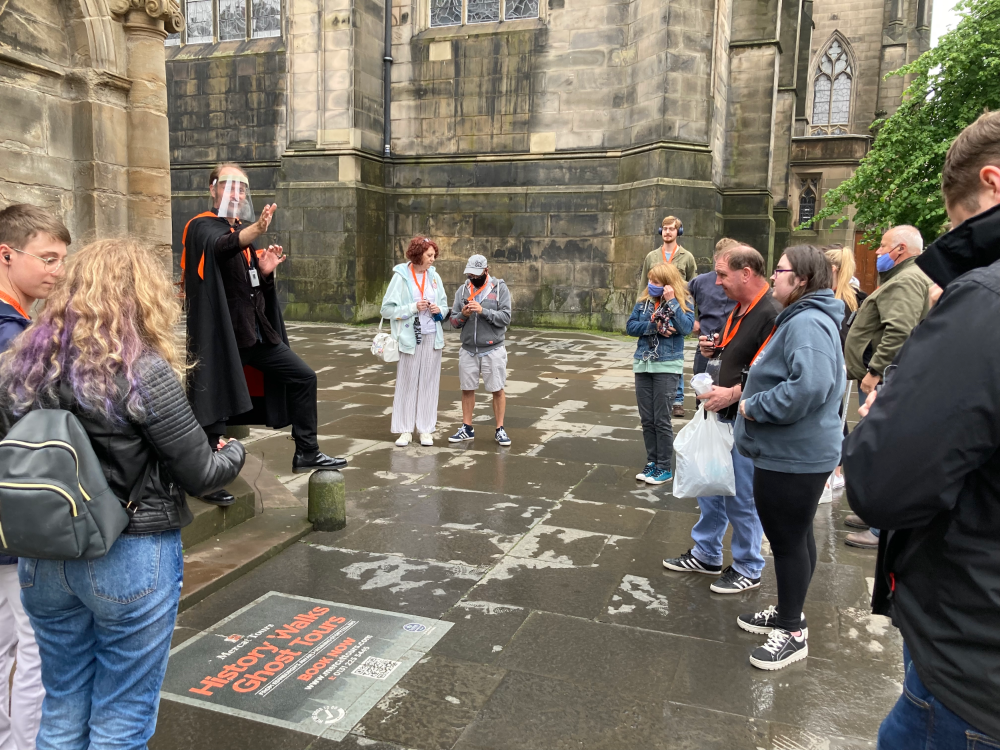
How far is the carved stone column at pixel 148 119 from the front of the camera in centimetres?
491

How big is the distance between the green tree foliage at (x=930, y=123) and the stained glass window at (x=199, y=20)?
52.5 feet

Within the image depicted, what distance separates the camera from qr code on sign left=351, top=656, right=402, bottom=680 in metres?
3.17

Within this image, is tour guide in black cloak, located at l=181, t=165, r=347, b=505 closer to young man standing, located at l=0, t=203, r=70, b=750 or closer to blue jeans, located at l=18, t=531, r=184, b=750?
young man standing, located at l=0, t=203, r=70, b=750

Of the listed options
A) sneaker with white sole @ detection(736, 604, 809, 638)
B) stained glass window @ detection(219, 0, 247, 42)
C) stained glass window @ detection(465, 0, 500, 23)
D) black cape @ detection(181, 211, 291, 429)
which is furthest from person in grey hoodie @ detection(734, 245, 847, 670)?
stained glass window @ detection(219, 0, 247, 42)

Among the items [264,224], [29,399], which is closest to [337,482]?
[264,224]

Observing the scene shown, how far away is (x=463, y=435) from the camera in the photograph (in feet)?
23.7

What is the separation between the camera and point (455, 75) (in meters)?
16.7

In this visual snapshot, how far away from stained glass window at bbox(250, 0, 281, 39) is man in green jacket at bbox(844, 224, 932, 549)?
1551cm

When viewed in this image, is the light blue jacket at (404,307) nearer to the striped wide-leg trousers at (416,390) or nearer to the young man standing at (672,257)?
the striped wide-leg trousers at (416,390)

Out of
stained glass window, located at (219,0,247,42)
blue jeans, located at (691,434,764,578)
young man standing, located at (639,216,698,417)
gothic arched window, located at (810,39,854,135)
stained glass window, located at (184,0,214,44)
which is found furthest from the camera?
gothic arched window, located at (810,39,854,135)

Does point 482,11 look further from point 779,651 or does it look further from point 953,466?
point 953,466

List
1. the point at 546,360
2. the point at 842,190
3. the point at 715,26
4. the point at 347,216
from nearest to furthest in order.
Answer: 1. the point at 546,360
2. the point at 715,26
3. the point at 347,216
4. the point at 842,190

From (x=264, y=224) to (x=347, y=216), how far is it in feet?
39.4

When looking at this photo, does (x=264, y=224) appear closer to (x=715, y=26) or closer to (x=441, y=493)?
(x=441, y=493)
